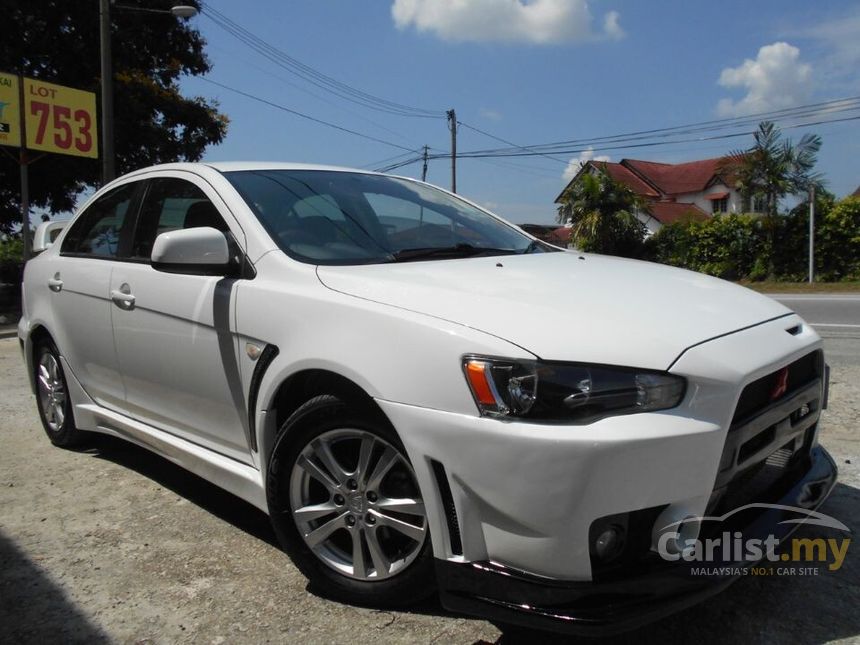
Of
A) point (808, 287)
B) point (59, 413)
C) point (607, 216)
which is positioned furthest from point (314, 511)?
point (607, 216)

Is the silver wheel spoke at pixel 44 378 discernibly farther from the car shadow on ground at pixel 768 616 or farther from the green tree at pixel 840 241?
the green tree at pixel 840 241

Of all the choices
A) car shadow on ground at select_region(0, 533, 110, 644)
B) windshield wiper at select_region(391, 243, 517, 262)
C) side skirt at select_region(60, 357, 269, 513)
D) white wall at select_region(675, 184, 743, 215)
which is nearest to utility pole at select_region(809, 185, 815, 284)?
windshield wiper at select_region(391, 243, 517, 262)

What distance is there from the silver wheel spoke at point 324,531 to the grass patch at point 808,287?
18623 mm

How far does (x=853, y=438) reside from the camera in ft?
13.7

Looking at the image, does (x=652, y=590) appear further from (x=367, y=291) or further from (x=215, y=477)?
(x=215, y=477)

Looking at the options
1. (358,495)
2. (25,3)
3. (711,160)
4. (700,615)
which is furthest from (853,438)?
(711,160)

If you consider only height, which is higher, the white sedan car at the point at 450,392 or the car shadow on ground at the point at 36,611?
the white sedan car at the point at 450,392

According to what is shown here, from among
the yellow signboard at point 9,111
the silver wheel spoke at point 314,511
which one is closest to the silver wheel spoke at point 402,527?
the silver wheel spoke at point 314,511

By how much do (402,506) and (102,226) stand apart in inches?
105

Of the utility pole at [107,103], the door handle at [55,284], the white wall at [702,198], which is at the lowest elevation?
the door handle at [55,284]

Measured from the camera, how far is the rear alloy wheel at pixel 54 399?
4.21 m

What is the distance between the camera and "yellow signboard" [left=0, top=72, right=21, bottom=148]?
14.8 meters

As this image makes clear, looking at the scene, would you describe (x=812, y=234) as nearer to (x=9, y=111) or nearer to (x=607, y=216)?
(x=607, y=216)

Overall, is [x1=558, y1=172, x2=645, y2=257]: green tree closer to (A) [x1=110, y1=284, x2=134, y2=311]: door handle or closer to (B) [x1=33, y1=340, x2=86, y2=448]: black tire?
(B) [x1=33, y1=340, x2=86, y2=448]: black tire
